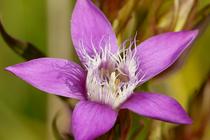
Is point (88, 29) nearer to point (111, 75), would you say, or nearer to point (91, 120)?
point (111, 75)

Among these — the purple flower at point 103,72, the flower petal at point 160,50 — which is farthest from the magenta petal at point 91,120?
the flower petal at point 160,50

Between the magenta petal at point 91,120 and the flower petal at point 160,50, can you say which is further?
the flower petal at point 160,50

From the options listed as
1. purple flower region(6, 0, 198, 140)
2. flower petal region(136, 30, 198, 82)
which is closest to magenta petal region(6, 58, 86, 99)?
purple flower region(6, 0, 198, 140)

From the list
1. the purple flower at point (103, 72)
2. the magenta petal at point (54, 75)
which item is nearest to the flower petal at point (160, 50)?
the purple flower at point (103, 72)

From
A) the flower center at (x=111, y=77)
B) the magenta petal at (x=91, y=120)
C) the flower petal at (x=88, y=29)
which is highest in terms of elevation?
the flower petal at (x=88, y=29)

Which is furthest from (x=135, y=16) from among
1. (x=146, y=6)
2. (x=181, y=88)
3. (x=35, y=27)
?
(x=35, y=27)

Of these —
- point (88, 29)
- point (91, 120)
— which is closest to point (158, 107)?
point (91, 120)

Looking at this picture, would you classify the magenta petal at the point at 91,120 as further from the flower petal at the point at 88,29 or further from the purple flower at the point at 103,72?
the flower petal at the point at 88,29

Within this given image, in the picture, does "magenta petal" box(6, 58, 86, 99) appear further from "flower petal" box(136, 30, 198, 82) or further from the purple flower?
"flower petal" box(136, 30, 198, 82)

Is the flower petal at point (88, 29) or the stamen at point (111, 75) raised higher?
the flower petal at point (88, 29)
